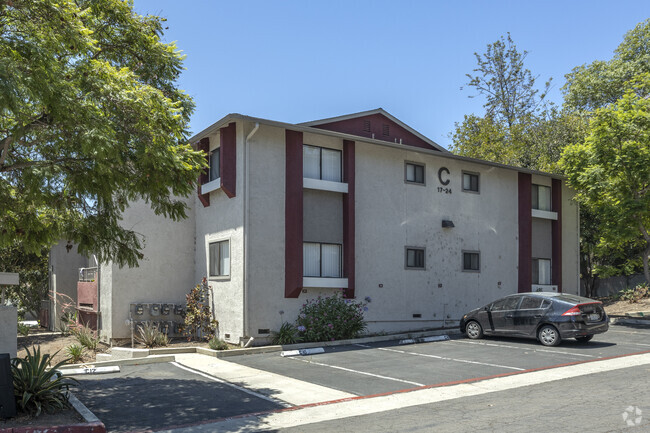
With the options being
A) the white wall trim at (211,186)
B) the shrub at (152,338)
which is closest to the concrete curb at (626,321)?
the white wall trim at (211,186)

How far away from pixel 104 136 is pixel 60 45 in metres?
1.47

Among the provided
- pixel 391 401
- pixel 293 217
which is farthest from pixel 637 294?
pixel 391 401

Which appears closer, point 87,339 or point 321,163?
point 87,339

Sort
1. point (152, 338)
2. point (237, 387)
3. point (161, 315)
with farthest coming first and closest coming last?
point (161, 315), point (152, 338), point (237, 387)

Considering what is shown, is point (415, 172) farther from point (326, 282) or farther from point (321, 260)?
point (326, 282)

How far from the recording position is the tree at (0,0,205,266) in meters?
7.94

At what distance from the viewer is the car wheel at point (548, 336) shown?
1584cm

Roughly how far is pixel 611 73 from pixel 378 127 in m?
23.2

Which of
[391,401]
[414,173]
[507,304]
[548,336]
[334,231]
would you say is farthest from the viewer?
[414,173]

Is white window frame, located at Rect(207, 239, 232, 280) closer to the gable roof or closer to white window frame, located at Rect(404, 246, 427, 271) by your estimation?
the gable roof

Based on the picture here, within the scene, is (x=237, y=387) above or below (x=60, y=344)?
above

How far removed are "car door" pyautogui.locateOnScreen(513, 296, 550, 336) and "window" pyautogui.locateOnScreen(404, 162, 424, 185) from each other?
19.5ft

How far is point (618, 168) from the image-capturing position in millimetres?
21531

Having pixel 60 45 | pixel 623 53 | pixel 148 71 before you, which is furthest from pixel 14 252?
pixel 623 53
